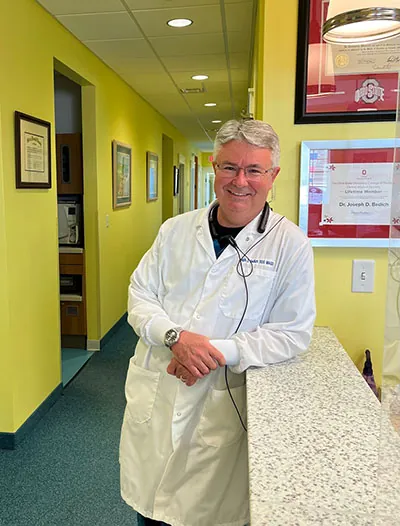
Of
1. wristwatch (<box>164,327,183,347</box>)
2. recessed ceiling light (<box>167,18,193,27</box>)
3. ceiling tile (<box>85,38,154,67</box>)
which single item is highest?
ceiling tile (<box>85,38,154,67</box>)

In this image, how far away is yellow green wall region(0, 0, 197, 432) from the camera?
7.91 feet

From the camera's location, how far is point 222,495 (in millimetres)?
1265

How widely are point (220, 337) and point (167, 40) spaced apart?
279 cm

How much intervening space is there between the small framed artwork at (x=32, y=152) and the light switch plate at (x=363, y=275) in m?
1.79

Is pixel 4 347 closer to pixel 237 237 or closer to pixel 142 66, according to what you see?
pixel 237 237

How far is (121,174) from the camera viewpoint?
14.9 feet

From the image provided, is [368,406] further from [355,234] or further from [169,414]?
[355,234]

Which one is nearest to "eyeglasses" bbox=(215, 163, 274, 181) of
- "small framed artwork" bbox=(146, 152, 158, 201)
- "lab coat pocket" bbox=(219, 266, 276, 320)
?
"lab coat pocket" bbox=(219, 266, 276, 320)

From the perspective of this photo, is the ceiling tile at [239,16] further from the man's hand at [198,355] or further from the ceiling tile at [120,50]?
the man's hand at [198,355]

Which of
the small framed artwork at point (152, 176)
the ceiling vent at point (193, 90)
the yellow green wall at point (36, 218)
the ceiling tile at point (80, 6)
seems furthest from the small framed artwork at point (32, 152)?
the small framed artwork at point (152, 176)

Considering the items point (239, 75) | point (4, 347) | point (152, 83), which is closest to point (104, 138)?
point (152, 83)

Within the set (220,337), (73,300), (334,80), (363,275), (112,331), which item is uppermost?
(334,80)

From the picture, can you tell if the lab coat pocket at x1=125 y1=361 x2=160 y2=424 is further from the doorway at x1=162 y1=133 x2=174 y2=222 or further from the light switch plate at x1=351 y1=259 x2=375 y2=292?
the doorway at x1=162 y1=133 x2=174 y2=222

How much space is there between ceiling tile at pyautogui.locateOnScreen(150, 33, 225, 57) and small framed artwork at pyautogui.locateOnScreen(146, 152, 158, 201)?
85.5 inches
